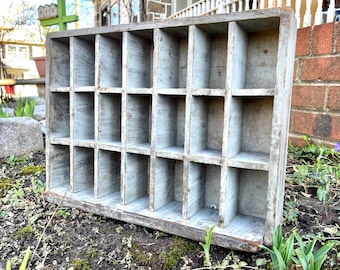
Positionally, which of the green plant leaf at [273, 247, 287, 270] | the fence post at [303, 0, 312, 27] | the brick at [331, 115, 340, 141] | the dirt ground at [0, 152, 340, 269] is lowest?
the dirt ground at [0, 152, 340, 269]

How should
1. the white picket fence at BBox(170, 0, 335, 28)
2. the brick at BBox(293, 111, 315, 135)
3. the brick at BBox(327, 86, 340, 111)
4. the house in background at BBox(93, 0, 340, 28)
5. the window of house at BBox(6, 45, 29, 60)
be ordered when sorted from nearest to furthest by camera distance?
the brick at BBox(327, 86, 340, 111) → the brick at BBox(293, 111, 315, 135) → the white picket fence at BBox(170, 0, 335, 28) → the house in background at BBox(93, 0, 340, 28) → the window of house at BBox(6, 45, 29, 60)

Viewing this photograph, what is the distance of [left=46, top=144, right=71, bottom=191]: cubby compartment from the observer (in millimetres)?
1233

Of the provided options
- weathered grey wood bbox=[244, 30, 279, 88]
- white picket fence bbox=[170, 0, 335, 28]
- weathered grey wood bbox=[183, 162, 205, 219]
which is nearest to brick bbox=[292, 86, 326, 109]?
white picket fence bbox=[170, 0, 335, 28]

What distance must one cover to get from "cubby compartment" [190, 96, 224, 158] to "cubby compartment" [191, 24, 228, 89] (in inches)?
2.2

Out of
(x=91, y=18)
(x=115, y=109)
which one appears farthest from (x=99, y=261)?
(x=91, y=18)

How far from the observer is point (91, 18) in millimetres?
6750

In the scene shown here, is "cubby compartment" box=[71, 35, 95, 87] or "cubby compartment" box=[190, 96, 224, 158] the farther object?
"cubby compartment" box=[71, 35, 95, 87]

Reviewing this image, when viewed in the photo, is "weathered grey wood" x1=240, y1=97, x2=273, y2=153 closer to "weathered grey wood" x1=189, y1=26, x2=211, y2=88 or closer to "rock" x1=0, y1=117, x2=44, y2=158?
"weathered grey wood" x1=189, y1=26, x2=211, y2=88

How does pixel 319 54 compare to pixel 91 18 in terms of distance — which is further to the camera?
pixel 91 18

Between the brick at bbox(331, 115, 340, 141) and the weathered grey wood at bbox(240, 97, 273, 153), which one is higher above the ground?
the weathered grey wood at bbox(240, 97, 273, 153)

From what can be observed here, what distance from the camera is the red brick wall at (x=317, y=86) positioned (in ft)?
5.54

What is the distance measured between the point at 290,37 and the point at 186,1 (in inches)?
181

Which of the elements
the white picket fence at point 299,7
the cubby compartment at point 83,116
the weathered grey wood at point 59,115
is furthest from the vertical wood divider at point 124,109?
the white picket fence at point 299,7

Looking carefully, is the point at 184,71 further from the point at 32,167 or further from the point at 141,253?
the point at 32,167
